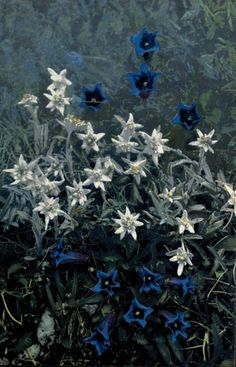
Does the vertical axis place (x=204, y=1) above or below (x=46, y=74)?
above

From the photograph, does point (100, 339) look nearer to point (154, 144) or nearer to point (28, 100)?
point (154, 144)

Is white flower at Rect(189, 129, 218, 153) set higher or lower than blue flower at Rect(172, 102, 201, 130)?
lower

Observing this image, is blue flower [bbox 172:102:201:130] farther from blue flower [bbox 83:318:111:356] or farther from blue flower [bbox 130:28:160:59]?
blue flower [bbox 83:318:111:356]

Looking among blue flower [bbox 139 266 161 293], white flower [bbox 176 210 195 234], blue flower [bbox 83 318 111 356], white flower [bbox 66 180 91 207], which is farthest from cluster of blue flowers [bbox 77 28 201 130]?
blue flower [bbox 83 318 111 356]

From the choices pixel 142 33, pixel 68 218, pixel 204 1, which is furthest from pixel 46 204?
pixel 204 1

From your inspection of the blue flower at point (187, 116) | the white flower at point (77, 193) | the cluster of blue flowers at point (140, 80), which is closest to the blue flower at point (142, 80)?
the cluster of blue flowers at point (140, 80)

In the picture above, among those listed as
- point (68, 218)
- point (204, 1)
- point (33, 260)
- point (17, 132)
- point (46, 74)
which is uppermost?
point (204, 1)

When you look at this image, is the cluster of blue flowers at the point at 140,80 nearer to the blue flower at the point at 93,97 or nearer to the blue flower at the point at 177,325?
the blue flower at the point at 93,97

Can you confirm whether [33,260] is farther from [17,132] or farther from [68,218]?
[17,132]
